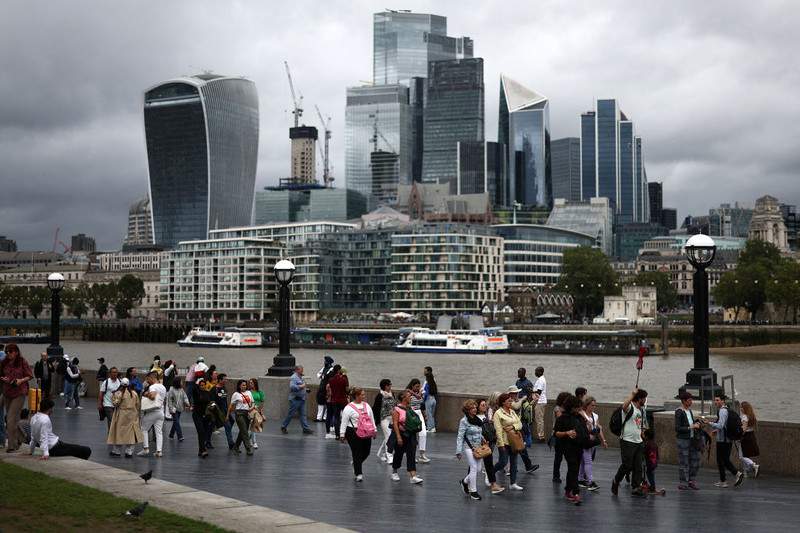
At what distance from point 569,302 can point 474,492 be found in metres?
175

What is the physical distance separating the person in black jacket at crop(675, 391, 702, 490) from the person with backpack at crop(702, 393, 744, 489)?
0.60 m

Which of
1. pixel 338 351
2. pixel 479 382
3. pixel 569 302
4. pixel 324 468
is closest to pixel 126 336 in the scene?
→ pixel 338 351

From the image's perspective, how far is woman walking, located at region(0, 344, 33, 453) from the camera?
21.9 m

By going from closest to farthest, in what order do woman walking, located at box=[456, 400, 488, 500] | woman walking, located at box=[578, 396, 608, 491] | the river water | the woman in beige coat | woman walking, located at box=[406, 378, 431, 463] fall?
woman walking, located at box=[456, 400, 488, 500], woman walking, located at box=[578, 396, 608, 491], woman walking, located at box=[406, 378, 431, 463], the woman in beige coat, the river water

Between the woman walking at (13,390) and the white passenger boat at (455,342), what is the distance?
10865 cm

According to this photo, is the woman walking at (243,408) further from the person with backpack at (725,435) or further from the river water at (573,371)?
the river water at (573,371)

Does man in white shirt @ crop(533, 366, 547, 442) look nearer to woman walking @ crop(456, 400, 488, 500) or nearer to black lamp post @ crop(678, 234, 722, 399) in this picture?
black lamp post @ crop(678, 234, 722, 399)

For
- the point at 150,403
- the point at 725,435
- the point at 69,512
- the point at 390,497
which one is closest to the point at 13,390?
the point at 150,403

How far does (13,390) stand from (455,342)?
111 metres

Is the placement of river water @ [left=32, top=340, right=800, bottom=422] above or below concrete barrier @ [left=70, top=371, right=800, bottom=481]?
below

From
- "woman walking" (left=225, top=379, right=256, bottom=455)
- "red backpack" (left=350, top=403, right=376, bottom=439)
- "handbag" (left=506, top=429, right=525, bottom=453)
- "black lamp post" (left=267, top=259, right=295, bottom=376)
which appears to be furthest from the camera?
"black lamp post" (left=267, top=259, right=295, bottom=376)

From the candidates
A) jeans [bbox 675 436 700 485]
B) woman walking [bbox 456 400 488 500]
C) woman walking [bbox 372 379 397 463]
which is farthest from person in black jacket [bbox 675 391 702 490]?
woman walking [bbox 372 379 397 463]

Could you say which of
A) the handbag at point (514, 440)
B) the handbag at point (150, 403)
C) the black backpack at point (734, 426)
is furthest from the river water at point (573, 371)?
the handbag at point (514, 440)

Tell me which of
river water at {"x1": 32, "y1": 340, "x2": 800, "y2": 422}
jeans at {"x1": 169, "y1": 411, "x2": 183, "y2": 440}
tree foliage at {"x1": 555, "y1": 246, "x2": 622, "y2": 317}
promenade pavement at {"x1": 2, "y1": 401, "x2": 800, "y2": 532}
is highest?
tree foliage at {"x1": 555, "y1": 246, "x2": 622, "y2": 317}
